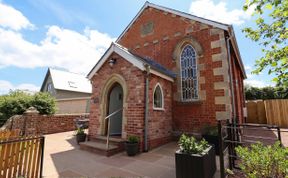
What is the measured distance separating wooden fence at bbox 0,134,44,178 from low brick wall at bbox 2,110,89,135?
5.62 meters

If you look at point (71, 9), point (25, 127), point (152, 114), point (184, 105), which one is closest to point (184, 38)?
point (184, 105)

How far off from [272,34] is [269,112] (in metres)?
11.2

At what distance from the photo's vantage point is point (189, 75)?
815 cm

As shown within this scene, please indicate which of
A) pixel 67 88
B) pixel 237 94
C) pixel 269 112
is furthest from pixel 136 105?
pixel 67 88

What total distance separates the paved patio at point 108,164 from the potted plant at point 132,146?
19 cm

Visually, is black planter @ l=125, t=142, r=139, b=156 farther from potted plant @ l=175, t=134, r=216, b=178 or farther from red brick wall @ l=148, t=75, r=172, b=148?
potted plant @ l=175, t=134, r=216, b=178

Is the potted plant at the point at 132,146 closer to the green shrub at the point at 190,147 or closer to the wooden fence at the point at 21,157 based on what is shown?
the green shrub at the point at 190,147

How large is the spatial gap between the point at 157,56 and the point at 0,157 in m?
8.15

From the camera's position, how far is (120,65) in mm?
6973

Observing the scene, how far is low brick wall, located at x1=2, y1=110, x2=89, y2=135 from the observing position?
8.25 m

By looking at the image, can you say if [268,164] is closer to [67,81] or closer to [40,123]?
[40,123]

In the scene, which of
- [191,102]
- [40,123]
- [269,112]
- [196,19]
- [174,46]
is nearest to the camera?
[191,102]

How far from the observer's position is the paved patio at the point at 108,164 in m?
4.02

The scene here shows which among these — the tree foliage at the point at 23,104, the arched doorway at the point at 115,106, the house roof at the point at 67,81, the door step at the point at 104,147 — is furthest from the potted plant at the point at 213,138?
the house roof at the point at 67,81
